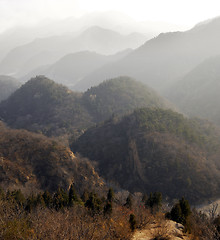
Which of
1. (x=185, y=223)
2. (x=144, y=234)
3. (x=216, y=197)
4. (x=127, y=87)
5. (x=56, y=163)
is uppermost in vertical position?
(x=127, y=87)

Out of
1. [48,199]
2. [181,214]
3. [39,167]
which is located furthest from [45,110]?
[181,214]

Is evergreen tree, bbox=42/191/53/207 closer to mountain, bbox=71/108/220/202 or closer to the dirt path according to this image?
the dirt path

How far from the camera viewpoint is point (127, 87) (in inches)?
6407

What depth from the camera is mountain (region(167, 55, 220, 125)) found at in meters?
142

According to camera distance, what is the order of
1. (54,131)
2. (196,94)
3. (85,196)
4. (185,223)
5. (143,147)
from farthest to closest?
(196,94) < (54,131) < (143,147) < (85,196) < (185,223)

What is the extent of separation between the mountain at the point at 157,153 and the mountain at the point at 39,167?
13.1 m

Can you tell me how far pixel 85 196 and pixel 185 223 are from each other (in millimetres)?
21678

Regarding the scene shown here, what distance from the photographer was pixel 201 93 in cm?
16662

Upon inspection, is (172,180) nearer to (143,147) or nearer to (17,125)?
(143,147)

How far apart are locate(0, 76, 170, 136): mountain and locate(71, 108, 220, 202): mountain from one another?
2800cm

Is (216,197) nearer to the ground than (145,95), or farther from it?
nearer to the ground

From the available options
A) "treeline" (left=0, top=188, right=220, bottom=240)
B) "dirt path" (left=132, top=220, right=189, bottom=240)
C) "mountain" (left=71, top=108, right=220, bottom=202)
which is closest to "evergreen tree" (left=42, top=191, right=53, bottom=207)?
"treeline" (left=0, top=188, right=220, bottom=240)

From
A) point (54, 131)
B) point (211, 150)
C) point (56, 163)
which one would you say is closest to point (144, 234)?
point (56, 163)

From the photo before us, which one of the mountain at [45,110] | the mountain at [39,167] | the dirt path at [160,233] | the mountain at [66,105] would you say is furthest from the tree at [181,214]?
the mountain at [45,110]
